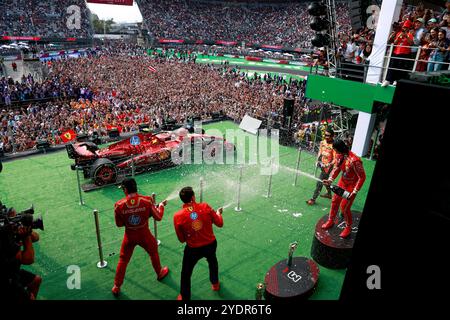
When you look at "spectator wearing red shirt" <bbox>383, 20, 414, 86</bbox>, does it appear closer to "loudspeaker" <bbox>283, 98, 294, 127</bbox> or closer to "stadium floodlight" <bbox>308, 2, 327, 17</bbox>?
"stadium floodlight" <bbox>308, 2, 327, 17</bbox>

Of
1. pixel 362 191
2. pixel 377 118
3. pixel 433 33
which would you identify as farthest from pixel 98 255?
pixel 377 118

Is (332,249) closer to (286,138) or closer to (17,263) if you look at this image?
(17,263)

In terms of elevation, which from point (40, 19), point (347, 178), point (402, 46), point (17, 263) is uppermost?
point (40, 19)

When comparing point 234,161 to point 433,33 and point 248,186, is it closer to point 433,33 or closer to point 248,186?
point 248,186

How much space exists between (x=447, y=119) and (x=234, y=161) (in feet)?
33.5

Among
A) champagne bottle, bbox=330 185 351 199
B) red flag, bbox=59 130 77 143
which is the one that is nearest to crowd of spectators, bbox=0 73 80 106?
red flag, bbox=59 130 77 143

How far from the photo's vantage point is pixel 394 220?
2.66 meters

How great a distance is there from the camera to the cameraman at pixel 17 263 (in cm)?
359

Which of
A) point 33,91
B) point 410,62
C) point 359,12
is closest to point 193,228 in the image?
point 410,62

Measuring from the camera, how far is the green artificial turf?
5.83m

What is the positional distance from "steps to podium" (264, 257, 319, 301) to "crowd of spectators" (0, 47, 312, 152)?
10.4m

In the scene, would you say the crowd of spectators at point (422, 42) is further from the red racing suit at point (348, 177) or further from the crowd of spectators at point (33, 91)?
the crowd of spectators at point (33, 91)

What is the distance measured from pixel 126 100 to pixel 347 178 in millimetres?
17257

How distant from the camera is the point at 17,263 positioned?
159 inches
